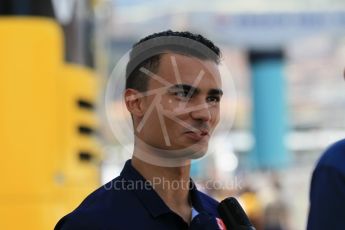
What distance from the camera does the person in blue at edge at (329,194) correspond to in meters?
2.20

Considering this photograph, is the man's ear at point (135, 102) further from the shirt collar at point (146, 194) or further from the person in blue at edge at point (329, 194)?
the person in blue at edge at point (329, 194)

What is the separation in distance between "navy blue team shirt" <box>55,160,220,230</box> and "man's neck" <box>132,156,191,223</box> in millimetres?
17

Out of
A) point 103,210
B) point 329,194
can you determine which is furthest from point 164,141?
point 329,194

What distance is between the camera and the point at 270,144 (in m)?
13.6

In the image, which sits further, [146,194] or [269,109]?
[269,109]

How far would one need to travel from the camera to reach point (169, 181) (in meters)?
1.84

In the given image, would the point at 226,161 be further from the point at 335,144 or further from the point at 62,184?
the point at 335,144

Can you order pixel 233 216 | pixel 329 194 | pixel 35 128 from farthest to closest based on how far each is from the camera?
1. pixel 35 128
2. pixel 329 194
3. pixel 233 216

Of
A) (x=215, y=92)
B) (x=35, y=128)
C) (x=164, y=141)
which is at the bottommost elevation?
(x=35, y=128)

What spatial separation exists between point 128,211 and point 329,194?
0.70 metres

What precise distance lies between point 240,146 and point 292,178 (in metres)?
3.44

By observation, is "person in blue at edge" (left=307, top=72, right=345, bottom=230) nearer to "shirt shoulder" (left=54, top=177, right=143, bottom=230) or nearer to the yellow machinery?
"shirt shoulder" (left=54, top=177, right=143, bottom=230)

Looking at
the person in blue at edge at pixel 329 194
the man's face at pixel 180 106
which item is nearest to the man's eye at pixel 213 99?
the man's face at pixel 180 106

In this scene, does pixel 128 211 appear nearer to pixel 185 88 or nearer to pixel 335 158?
pixel 185 88
